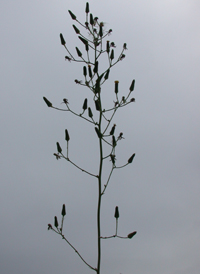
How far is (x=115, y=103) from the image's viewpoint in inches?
162

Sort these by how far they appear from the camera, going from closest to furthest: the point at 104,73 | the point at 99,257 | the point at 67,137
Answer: the point at 99,257
the point at 67,137
the point at 104,73

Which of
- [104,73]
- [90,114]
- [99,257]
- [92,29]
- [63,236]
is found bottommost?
[99,257]

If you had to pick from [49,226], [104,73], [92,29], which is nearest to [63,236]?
[49,226]

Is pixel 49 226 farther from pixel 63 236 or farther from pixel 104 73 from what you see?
pixel 104 73

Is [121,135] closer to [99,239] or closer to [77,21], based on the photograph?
[99,239]

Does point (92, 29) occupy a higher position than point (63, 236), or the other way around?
point (92, 29)

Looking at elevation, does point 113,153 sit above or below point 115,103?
below

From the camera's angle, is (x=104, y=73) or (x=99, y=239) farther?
(x=104, y=73)

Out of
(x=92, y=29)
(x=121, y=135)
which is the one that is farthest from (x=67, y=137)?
(x=92, y=29)

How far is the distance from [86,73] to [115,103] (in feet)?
1.91

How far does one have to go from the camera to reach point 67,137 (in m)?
3.76

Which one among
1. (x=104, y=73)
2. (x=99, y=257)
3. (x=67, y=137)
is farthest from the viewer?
(x=104, y=73)

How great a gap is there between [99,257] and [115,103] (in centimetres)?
203

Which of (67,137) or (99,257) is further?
(67,137)
